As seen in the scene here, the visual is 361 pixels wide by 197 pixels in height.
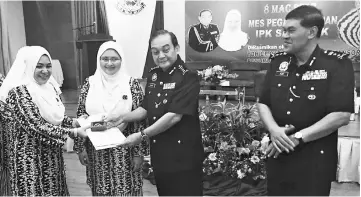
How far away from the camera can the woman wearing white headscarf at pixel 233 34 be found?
5996 millimetres

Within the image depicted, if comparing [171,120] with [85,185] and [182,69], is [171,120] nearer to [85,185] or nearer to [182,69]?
[182,69]

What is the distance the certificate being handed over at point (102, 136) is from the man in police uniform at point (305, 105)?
75 centimetres

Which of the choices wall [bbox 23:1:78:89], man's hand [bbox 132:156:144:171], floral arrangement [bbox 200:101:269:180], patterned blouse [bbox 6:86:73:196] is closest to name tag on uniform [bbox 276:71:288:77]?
man's hand [bbox 132:156:144:171]

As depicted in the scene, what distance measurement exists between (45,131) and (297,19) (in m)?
1.36

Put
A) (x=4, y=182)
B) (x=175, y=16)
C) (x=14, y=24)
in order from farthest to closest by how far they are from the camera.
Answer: (x=14, y=24), (x=175, y=16), (x=4, y=182)

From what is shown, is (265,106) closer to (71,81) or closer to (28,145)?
(28,145)

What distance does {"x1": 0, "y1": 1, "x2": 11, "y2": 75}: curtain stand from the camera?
583cm

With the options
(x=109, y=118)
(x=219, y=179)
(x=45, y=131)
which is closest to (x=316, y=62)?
(x=109, y=118)

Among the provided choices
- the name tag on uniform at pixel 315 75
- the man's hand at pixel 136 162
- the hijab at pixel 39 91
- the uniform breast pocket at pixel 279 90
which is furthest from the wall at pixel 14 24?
the name tag on uniform at pixel 315 75

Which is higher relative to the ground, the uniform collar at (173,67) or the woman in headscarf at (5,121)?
the uniform collar at (173,67)

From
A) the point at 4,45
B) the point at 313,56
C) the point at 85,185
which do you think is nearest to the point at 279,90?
the point at 313,56

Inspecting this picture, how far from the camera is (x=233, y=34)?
6059 millimetres

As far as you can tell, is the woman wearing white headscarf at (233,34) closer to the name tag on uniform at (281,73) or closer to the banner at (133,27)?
the banner at (133,27)

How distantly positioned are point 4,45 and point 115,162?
5.07 metres
